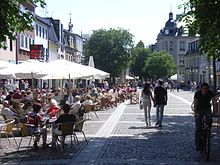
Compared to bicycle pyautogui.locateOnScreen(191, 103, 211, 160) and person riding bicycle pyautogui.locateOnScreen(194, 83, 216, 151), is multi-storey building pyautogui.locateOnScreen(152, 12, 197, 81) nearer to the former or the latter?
person riding bicycle pyautogui.locateOnScreen(194, 83, 216, 151)

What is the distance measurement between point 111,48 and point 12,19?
56560 mm

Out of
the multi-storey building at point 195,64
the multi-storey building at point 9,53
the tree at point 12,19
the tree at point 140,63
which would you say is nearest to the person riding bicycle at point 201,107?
the tree at point 12,19

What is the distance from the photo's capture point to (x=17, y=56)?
1667 inches

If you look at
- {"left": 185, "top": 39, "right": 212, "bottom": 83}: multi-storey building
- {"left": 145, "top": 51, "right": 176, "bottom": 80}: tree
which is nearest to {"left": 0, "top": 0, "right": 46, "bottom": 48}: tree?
{"left": 185, "top": 39, "right": 212, "bottom": 83}: multi-storey building

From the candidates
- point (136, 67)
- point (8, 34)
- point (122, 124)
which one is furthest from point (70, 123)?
point (136, 67)

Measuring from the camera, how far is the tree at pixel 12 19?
462 inches

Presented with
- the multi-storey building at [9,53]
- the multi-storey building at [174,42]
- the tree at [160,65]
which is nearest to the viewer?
the multi-storey building at [9,53]

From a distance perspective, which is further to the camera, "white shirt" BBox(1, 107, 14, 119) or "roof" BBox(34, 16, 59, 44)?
"roof" BBox(34, 16, 59, 44)

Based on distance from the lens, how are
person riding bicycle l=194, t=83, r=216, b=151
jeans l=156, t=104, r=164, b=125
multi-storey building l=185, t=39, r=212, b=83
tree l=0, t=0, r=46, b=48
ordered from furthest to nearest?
1. multi-storey building l=185, t=39, r=212, b=83
2. jeans l=156, t=104, r=164, b=125
3. tree l=0, t=0, r=46, b=48
4. person riding bicycle l=194, t=83, r=216, b=151

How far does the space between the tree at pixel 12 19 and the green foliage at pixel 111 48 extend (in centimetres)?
5576

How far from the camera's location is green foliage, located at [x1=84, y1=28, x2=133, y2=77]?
226 feet

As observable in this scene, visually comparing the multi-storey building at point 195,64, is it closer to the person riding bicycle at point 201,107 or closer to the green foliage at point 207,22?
the green foliage at point 207,22

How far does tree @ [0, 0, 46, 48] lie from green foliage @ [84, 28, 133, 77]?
55.8 m

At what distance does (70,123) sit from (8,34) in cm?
277
